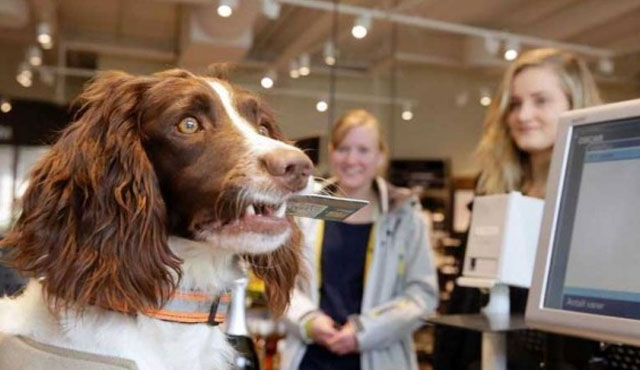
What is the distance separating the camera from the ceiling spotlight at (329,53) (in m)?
4.72

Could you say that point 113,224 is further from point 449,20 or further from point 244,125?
point 449,20

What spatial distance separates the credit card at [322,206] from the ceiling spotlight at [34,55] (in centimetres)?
475

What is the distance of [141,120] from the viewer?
41.9 inches

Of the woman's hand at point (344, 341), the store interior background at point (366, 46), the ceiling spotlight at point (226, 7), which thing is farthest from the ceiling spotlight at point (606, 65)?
the woman's hand at point (344, 341)

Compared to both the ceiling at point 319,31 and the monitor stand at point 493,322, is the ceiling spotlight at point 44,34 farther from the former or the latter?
the monitor stand at point 493,322

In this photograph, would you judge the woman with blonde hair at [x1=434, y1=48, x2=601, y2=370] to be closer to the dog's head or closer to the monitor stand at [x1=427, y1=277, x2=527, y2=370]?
the monitor stand at [x1=427, y1=277, x2=527, y2=370]

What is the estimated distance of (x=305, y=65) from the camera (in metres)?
4.66

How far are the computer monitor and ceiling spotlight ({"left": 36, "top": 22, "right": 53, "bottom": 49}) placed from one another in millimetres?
4625

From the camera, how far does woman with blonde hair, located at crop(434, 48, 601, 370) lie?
1.50 m

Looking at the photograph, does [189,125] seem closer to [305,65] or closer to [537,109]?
[537,109]

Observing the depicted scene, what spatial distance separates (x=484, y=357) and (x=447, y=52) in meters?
4.34

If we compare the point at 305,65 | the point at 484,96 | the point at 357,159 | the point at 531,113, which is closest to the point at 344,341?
the point at 357,159

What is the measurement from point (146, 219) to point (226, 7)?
3840mm

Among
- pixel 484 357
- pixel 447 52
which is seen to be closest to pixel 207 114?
pixel 484 357
